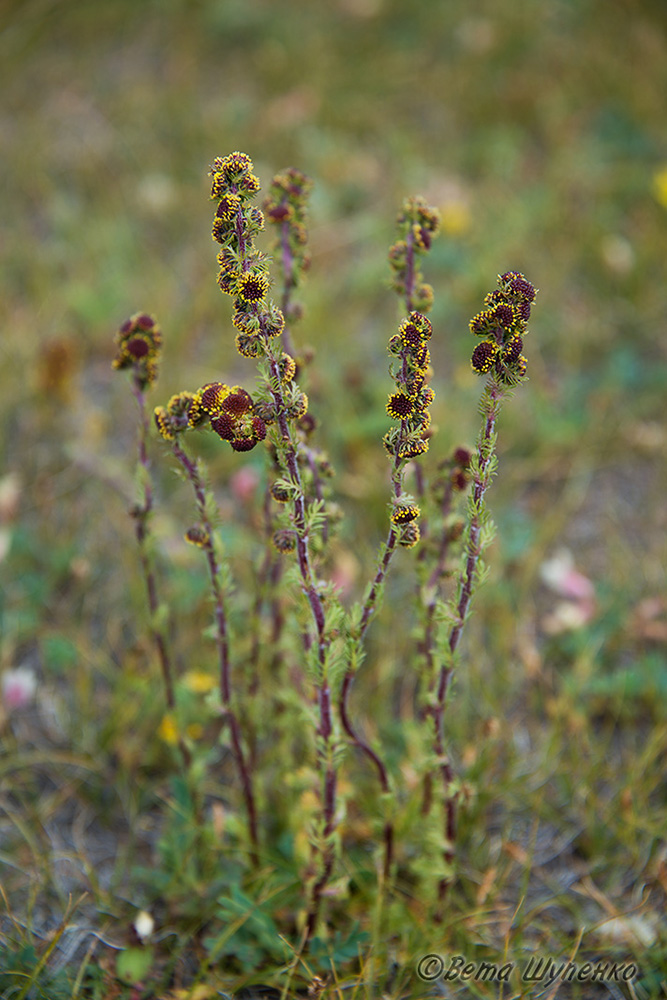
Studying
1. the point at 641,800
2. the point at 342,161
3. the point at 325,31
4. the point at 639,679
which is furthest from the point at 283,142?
the point at 641,800

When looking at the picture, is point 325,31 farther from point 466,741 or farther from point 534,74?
point 466,741

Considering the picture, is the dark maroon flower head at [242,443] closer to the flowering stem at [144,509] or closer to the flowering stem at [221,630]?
the flowering stem at [221,630]

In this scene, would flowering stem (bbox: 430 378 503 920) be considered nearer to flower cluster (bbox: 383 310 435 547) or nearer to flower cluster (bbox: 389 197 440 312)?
flower cluster (bbox: 383 310 435 547)

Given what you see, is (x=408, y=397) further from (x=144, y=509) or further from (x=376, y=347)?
(x=376, y=347)

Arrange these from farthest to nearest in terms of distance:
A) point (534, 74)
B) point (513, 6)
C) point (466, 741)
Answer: point (513, 6)
point (534, 74)
point (466, 741)

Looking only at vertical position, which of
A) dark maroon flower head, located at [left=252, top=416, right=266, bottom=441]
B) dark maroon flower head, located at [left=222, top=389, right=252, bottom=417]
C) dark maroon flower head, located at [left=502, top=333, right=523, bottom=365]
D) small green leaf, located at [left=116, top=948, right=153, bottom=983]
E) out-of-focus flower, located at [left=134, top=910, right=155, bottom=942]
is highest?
dark maroon flower head, located at [left=502, top=333, right=523, bottom=365]

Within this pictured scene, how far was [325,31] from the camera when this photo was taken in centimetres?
529

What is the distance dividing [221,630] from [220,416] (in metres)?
0.58

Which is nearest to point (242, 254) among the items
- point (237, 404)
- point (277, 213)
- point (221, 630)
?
point (237, 404)

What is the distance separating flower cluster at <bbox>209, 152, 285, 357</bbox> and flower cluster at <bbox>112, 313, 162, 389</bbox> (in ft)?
1.40

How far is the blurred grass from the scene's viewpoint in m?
2.05

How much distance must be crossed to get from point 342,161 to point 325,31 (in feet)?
5.27

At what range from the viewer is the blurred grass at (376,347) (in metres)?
2.05

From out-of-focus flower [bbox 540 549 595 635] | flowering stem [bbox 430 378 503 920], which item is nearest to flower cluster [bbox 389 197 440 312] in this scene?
flowering stem [bbox 430 378 503 920]
